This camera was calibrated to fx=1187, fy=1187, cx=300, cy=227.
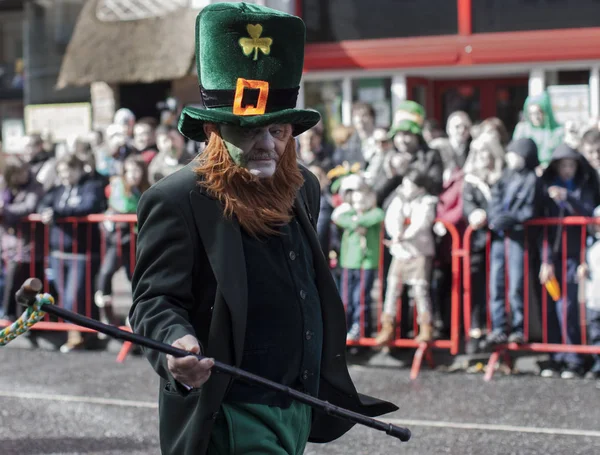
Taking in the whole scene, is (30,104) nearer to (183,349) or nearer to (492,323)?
(492,323)

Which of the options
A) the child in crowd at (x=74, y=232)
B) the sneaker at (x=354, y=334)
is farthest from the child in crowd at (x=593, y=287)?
the child in crowd at (x=74, y=232)

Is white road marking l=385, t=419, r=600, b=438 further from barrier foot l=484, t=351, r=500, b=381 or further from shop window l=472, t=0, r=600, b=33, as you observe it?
shop window l=472, t=0, r=600, b=33

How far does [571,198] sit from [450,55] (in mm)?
5981

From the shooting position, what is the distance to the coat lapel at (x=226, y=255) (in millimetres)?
3342

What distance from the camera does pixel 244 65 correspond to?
3395 mm

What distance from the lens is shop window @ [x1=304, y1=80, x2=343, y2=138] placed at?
586 inches

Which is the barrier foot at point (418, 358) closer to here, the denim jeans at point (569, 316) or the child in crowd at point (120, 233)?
the denim jeans at point (569, 316)

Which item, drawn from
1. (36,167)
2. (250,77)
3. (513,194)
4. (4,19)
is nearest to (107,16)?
(4,19)

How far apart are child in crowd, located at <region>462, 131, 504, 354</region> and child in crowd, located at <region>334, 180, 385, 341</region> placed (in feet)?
2.35

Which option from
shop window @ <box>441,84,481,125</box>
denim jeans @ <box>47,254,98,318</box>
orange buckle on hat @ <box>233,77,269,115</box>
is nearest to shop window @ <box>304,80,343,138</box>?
shop window @ <box>441,84,481,125</box>

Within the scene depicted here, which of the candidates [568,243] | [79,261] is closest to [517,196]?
[568,243]

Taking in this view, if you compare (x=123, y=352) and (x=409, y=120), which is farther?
(x=409, y=120)

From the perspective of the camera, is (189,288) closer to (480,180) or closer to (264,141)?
(264,141)

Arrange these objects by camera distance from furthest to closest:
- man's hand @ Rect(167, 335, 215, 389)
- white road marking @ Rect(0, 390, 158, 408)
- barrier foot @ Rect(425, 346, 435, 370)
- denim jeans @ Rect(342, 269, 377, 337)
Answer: denim jeans @ Rect(342, 269, 377, 337) → barrier foot @ Rect(425, 346, 435, 370) → white road marking @ Rect(0, 390, 158, 408) → man's hand @ Rect(167, 335, 215, 389)
